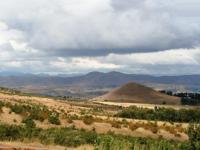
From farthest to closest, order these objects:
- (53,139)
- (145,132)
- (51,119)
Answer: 1. (145,132)
2. (51,119)
3. (53,139)

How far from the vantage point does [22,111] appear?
62.1 m

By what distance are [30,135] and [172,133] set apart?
3233cm

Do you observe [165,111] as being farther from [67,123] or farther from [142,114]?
[67,123]

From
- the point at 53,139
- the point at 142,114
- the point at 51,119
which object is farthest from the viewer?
the point at 142,114

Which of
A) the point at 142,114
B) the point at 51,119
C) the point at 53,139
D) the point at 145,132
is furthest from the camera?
the point at 142,114

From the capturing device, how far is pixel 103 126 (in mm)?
61906

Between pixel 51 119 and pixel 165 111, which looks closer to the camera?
pixel 51 119

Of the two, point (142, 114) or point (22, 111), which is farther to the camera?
point (142, 114)

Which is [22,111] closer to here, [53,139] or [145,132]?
[145,132]

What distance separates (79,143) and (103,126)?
25.8 m

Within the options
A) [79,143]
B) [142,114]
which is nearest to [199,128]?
[79,143]

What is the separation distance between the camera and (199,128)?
123 feet

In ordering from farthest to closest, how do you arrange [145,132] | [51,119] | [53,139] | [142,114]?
[142,114] → [145,132] → [51,119] → [53,139]

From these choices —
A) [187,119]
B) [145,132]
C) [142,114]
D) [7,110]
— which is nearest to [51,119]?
[7,110]
